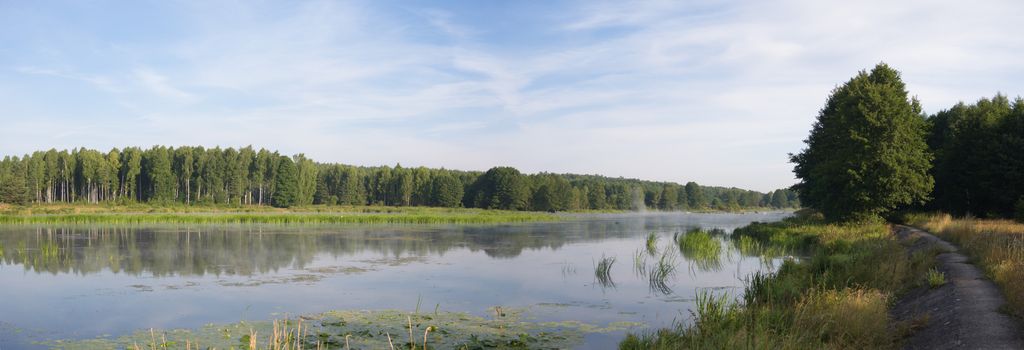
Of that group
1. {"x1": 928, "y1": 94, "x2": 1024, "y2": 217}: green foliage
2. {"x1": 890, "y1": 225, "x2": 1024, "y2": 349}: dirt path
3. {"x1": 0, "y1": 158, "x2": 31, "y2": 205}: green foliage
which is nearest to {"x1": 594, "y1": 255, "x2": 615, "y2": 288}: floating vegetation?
{"x1": 890, "y1": 225, "x2": 1024, "y2": 349}: dirt path

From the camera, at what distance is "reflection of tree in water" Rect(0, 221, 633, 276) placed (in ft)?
73.7

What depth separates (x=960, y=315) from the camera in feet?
33.0

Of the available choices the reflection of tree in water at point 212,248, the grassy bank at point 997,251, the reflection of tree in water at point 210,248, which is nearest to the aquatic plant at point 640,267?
the reflection of tree in water at point 210,248

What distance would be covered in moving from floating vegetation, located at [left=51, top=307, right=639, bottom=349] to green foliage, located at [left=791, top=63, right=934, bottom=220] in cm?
2363

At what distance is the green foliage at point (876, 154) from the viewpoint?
102 feet

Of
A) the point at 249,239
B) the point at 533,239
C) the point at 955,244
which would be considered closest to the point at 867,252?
the point at 955,244

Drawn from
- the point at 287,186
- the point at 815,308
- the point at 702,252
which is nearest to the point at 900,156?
the point at 702,252

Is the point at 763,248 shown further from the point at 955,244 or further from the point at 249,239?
the point at 249,239

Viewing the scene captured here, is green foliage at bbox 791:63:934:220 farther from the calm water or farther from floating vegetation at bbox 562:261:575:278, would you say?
floating vegetation at bbox 562:261:575:278

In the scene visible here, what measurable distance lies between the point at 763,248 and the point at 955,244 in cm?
926

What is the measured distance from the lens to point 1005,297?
35.2 ft

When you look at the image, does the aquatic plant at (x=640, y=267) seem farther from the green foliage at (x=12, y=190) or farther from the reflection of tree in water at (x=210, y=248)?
the green foliage at (x=12, y=190)

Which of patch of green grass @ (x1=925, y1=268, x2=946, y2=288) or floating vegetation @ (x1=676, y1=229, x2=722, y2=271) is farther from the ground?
patch of green grass @ (x1=925, y1=268, x2=946, y2=288)

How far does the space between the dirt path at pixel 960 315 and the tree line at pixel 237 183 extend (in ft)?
309
